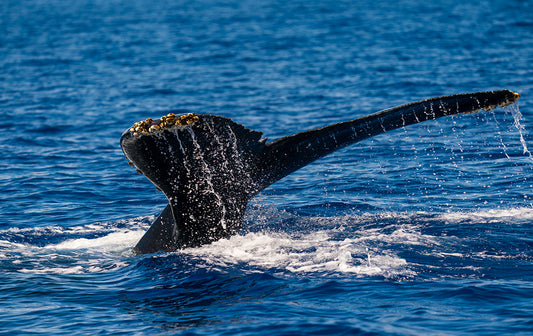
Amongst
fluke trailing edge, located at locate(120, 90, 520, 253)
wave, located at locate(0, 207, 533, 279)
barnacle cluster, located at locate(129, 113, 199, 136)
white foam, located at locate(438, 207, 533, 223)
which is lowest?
white foam, located at locate(438, 207, 533, 223)

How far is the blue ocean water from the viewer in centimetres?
772

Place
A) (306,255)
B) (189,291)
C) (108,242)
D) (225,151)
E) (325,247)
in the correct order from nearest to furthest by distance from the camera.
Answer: (225,151) < (189,291) < (306,255) < (325,247) < (108,242)

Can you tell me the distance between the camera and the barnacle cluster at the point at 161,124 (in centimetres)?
753

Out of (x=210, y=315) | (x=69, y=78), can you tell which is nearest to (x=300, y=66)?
(x=69, y=78)

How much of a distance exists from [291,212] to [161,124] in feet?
15.9

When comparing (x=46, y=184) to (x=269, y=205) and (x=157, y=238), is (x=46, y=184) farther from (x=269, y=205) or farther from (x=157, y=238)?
(x=157, y=238)

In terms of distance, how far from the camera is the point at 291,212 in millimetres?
12062

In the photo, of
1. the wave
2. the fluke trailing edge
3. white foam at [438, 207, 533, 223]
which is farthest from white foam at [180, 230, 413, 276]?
white foam at [438, 207, 533, 223]

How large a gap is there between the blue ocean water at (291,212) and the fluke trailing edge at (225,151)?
79 centimetres

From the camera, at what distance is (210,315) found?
7.65m

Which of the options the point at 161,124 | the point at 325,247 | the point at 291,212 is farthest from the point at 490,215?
the point at 161,124

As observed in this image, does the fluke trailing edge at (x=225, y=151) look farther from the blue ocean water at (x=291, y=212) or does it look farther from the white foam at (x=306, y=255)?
the blue ocean water at (x=291, y=212)

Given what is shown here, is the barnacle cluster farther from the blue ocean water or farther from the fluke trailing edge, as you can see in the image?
the blue ocean water

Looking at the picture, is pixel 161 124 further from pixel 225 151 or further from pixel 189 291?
pixel 189 291
